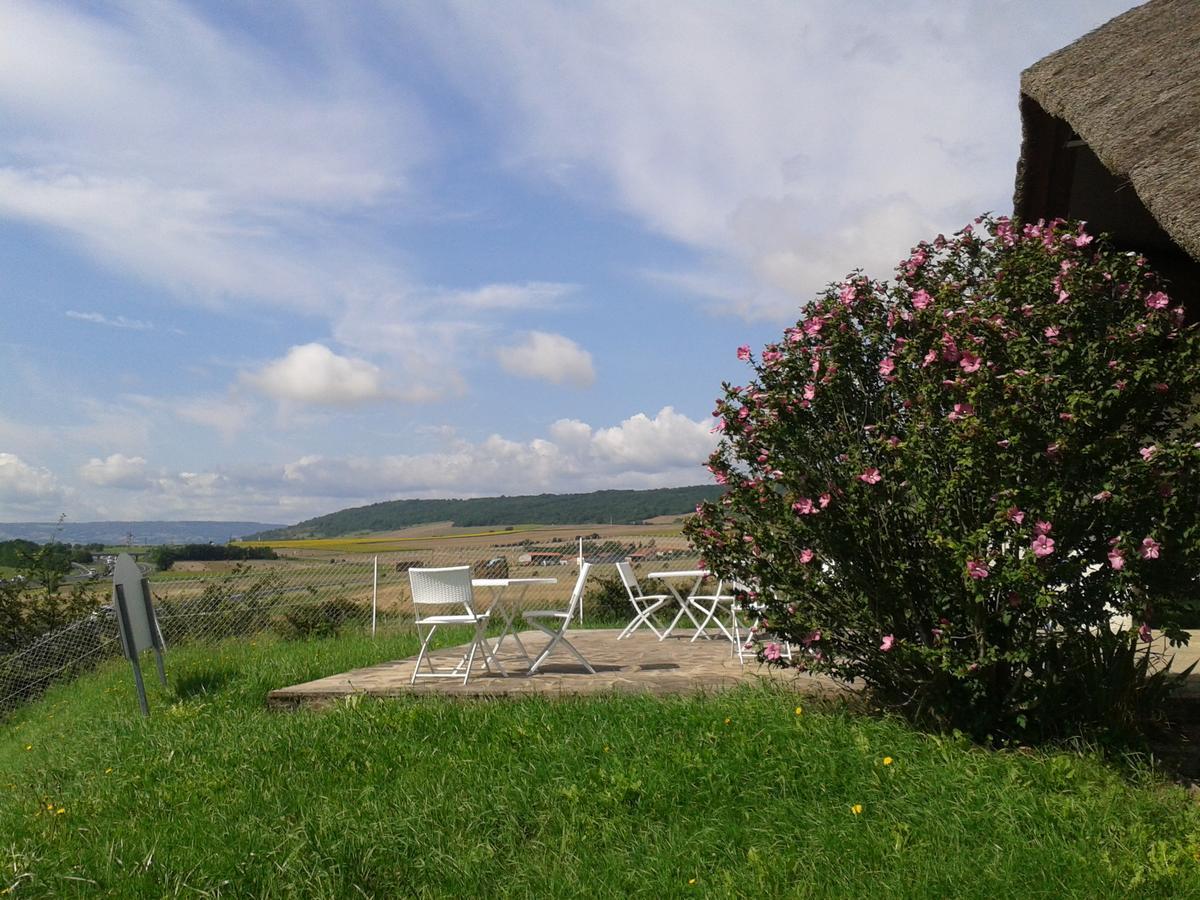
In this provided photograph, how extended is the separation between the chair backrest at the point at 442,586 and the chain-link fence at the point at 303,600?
4.66 meters

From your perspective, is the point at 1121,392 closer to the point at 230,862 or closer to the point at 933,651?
the point at 933,651

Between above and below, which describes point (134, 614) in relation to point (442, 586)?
below

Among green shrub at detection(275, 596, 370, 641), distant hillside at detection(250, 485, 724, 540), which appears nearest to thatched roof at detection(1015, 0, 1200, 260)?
green shrub at detection(275, 596, 370, 641)

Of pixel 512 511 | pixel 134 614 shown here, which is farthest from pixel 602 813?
pixel 512 511

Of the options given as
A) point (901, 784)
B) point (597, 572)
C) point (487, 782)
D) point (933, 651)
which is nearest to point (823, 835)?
point (901, 784)

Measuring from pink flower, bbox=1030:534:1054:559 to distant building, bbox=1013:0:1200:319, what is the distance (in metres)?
1.47

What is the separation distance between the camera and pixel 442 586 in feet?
21.7

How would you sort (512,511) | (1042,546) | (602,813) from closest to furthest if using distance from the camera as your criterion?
(1042,546)
(602,813)
(512,511)

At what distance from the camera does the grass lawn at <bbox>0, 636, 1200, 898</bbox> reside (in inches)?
140

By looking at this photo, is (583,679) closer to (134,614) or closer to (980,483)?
(980,483)

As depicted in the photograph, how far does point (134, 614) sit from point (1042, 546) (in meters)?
6.11

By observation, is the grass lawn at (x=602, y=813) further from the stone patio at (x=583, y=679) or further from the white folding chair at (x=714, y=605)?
the white folding chair at (x=714, y=605)

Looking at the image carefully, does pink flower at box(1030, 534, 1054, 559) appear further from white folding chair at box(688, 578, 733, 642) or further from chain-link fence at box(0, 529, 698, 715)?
chain-link fence at box(0, 529, 698, 715)

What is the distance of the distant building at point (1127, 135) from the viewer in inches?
192
